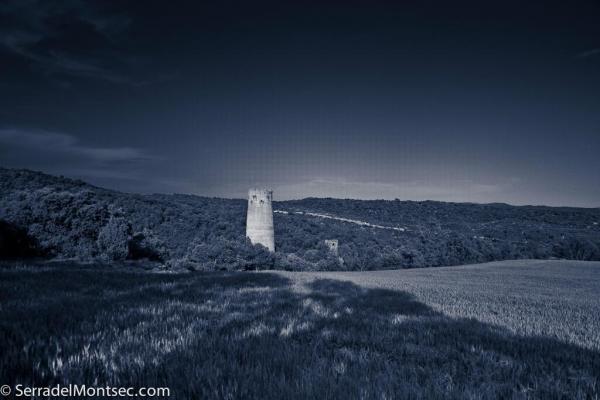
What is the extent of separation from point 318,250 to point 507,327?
54.9 m

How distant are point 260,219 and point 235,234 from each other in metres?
13.6

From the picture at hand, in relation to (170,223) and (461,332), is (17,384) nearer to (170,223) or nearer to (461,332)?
(461,332)

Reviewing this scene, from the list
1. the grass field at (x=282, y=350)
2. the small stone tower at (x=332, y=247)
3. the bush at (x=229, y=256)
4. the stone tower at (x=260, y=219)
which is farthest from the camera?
the small stone tower at (x=332, y=247)

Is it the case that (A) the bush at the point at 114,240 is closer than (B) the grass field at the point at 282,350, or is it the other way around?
(B) the grass field at the point at 282,350

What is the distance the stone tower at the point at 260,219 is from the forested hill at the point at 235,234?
2274mm

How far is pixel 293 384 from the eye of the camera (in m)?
2.79

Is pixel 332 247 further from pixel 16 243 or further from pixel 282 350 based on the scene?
pixel 282 350

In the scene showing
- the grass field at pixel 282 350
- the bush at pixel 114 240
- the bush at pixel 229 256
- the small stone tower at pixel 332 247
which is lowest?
the small stone tower at pixel 332 247

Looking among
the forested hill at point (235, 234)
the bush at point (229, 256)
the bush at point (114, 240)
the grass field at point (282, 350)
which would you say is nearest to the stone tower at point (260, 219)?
the forested hill at point (235, 234)

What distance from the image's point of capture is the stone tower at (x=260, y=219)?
51.2m

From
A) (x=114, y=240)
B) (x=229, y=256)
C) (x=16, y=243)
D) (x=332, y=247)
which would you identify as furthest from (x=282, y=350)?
(x=332, y=247)

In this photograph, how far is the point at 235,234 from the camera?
208 ft

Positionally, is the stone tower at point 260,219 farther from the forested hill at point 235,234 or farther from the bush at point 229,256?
the bush at point 229,256

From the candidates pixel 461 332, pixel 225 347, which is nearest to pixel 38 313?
pixel 225 347
